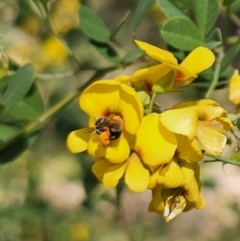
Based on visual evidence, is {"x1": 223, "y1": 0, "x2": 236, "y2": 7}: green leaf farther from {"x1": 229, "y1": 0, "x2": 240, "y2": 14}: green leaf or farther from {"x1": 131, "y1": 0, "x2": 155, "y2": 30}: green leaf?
{"x1": 131, "y1": 0, "x2": 155, "y2": 30}: green leaf

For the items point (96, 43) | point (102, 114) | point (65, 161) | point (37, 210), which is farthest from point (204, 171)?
point (102, 114)

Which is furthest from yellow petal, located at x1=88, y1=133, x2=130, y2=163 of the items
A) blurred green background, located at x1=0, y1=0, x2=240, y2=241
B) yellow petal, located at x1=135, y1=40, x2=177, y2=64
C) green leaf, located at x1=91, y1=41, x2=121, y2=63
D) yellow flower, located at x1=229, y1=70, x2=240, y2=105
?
blurred green background, located at x1=0, y1=0, x2=240, y2=241

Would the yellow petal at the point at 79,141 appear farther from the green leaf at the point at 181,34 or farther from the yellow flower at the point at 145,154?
the green leaf at the point at 181,34

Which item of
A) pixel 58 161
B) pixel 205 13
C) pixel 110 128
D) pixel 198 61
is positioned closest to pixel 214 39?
pixel 205 13

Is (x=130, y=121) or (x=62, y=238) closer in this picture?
(x=130, y=121)

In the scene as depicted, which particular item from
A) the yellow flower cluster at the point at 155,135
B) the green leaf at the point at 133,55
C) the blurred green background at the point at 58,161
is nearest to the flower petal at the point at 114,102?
the yellow flower cluster at the point at 155,135

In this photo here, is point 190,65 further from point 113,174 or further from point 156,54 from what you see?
point 113,174

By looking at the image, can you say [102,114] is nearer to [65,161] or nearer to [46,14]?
[46,14]
